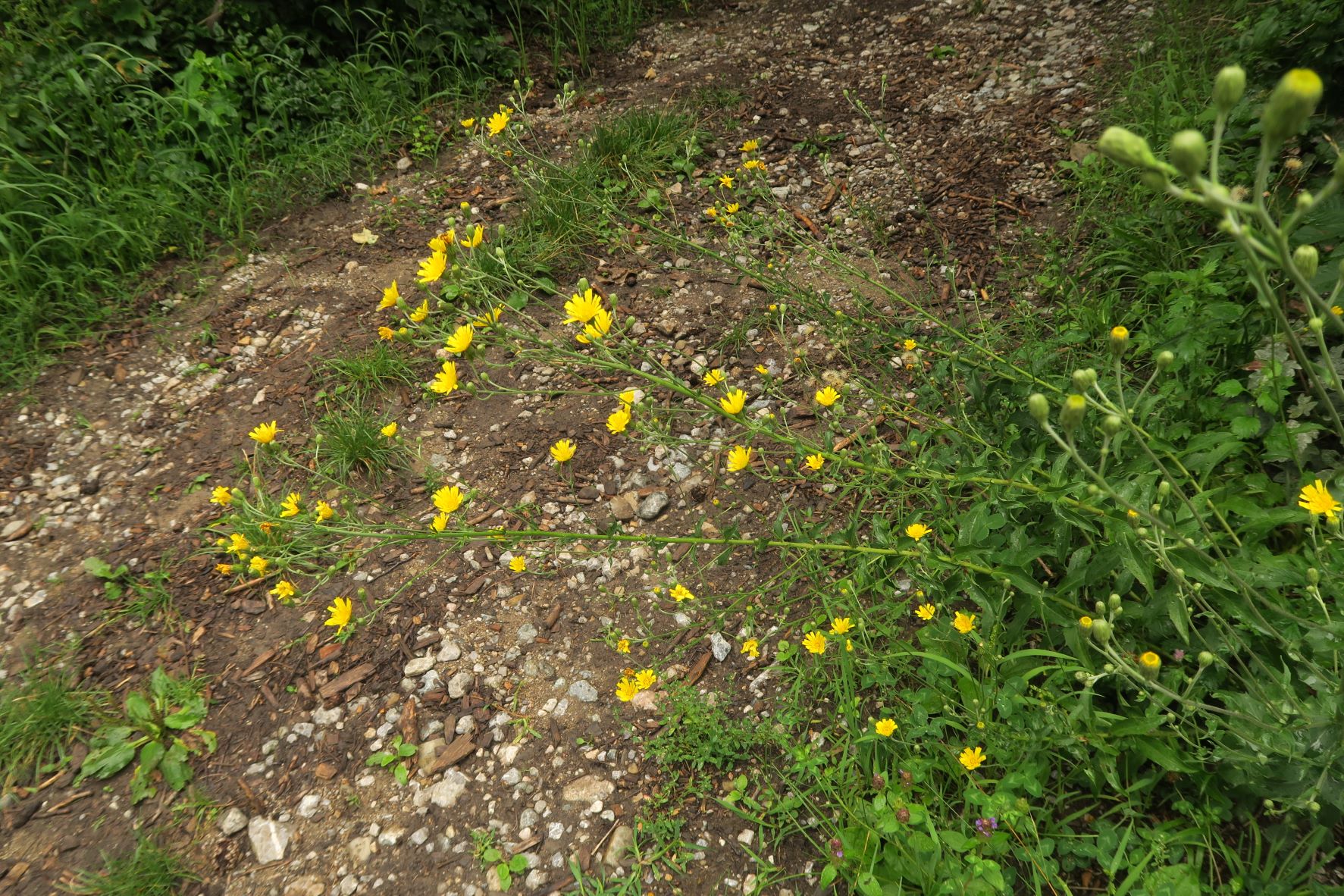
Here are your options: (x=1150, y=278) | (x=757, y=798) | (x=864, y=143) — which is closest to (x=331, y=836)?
(x=757, y=798)

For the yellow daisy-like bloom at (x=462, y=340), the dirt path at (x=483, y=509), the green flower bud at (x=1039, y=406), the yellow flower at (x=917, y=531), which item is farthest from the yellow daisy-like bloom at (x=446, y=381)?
the green flower bud at (x=1039, y=406)

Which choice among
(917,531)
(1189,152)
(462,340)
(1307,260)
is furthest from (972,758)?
(462,340)

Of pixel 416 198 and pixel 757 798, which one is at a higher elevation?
pixel 416 198

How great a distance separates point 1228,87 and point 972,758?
1332 millimetres

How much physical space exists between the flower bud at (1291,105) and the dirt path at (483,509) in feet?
4.81

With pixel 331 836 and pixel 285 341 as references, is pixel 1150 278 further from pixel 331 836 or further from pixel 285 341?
pixel 285 341

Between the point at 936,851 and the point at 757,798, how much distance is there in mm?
480

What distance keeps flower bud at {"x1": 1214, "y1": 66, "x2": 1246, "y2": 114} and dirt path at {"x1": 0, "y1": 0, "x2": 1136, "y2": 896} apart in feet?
4.70

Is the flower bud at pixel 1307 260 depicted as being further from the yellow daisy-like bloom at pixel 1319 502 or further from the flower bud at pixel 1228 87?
the yellow daisy-like bloom at pixel 1319 502

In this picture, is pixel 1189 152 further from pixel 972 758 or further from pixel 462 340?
pixel 462 340

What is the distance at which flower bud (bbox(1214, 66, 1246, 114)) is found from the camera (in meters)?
0.99

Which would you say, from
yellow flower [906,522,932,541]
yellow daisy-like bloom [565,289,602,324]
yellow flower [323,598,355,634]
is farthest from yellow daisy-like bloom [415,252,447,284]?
yellow flower [906,522,932,541]

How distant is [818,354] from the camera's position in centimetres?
286

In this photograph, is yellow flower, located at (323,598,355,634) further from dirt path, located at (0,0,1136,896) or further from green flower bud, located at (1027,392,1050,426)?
green flower bud, located at (1027,392,1050,426)
